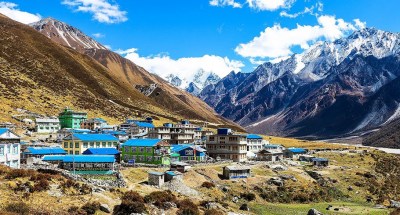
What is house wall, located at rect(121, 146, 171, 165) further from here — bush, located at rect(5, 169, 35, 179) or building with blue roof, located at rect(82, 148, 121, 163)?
bush, located at rect(5, 169, 35, 179)

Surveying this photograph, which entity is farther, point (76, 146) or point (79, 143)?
point (79, 143)

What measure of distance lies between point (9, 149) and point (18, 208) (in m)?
27.3

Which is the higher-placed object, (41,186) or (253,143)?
(253,143)

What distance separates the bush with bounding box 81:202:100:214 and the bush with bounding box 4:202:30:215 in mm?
6662

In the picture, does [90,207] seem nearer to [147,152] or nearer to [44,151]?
[44,151]

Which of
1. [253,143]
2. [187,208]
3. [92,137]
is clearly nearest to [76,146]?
[92,137]

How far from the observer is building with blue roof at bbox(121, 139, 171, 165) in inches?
3989

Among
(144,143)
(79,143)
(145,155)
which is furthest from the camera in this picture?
(79,143)

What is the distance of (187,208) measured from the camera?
60375mm

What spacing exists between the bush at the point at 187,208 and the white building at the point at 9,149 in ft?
89.3

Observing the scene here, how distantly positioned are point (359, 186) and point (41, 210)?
279 feet

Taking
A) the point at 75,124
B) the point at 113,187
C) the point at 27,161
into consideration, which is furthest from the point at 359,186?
the point at 75,124

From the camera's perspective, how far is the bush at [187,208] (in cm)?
5934

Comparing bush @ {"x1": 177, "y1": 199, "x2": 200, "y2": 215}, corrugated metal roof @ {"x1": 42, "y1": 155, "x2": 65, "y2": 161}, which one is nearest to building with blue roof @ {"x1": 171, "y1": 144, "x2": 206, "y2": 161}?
corrugated metal roof @ {"x1": 42, "y1": 155, "x2": 65, "y2": 161}
